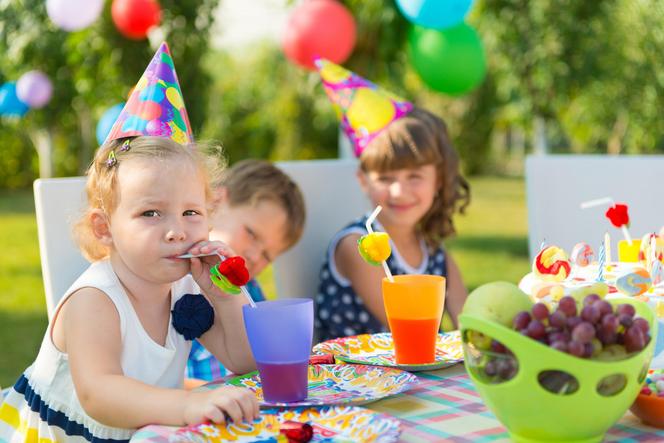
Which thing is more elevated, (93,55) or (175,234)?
(93,55)

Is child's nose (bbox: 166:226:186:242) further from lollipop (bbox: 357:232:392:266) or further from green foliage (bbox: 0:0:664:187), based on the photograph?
green foliage (bbox: 0:0:664:187)

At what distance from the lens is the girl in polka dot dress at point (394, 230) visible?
2637mm

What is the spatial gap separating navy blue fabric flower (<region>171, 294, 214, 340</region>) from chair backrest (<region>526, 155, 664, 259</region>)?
1416 millimetres

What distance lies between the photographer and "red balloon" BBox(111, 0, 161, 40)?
243 inches

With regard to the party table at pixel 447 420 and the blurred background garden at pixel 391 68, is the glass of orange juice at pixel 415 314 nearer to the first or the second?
the party table at pixel 447 420

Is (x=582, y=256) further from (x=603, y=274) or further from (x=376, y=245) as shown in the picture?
(x=376, y=245)

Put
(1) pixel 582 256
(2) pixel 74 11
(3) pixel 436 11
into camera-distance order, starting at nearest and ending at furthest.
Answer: (1) pixel 582 256 < (3) pixel 436 11 < (2) pixel 74 11

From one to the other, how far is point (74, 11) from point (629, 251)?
528 centimetres

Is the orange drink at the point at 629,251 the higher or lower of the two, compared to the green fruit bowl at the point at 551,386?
higher

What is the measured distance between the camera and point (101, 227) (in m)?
1.73

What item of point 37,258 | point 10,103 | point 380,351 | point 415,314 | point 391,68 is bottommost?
point 37,258

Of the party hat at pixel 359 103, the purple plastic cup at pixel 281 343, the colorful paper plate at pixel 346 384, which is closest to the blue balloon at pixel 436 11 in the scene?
the party hat at pixel 359 103

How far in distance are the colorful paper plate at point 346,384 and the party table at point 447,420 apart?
0.02 metres

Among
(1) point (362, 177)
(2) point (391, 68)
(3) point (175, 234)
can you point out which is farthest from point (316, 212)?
(2) point (391, 68)
